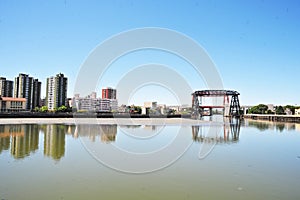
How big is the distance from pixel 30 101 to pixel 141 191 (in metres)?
87.8

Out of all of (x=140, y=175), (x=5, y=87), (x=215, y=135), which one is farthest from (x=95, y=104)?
(x=140, y=175)

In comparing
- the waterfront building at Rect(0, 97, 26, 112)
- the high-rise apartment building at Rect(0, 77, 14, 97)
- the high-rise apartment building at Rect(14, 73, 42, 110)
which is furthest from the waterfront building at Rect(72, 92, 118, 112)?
the waterfront building at Rect(0, 97, 26, 112)

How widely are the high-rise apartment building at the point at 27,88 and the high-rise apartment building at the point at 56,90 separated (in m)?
5.44

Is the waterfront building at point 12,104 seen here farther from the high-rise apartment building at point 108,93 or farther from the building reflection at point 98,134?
the high-rise apartment building at point 108,93

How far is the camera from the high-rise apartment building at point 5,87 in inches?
3187

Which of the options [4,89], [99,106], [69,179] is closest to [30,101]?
[4,89]

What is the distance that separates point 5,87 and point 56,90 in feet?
52.6

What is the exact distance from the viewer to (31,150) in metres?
11.0

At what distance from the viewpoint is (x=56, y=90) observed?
9031 cm

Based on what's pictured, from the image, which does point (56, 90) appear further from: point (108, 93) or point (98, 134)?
point (98, 134)

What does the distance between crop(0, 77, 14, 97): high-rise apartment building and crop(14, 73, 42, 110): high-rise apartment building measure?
309 cm

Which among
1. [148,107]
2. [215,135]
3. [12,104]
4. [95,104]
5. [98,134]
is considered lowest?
[215,135]

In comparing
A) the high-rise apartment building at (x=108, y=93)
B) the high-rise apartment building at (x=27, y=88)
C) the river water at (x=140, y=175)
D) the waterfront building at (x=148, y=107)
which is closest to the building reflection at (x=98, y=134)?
the river water at (x=140, y=175)

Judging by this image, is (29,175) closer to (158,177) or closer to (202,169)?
(158,177)
